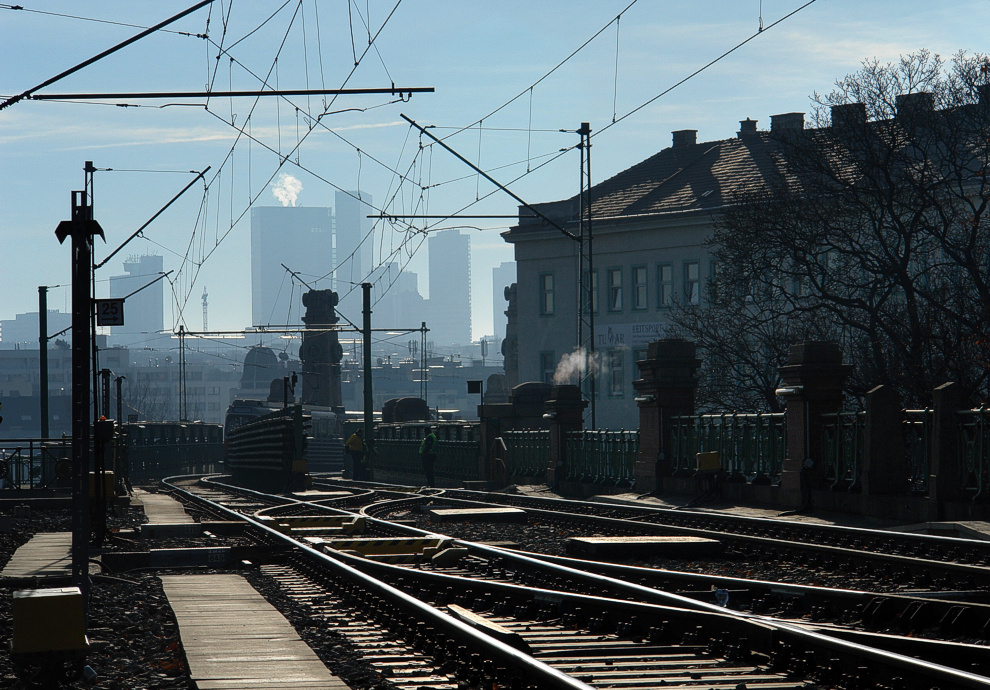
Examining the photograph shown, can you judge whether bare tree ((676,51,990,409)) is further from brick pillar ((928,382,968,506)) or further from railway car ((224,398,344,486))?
railway car ((224,398,344,486))

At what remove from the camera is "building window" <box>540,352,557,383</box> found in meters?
55.7

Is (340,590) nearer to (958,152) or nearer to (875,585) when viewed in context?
(875,585)

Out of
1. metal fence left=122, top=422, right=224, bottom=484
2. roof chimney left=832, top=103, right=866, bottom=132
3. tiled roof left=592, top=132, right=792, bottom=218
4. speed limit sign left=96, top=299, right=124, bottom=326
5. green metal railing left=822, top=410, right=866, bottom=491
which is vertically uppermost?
tiled roof left=592, top=132, right=792, bottom=218

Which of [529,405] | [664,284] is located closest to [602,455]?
[529,405]

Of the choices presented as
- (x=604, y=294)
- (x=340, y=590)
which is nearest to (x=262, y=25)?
(x=340, y=590)

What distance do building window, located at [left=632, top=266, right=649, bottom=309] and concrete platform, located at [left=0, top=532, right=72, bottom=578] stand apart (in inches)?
1497

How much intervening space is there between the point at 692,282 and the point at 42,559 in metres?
39.9

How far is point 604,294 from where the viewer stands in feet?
178

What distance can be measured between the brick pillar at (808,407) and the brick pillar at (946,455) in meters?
2.99

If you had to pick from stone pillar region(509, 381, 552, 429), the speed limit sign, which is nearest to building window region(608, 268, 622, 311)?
stone pillar region(509, 381, 552, 429)

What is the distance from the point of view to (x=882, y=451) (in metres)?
16.7

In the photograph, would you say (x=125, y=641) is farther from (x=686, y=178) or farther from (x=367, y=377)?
(x=686, y=178)

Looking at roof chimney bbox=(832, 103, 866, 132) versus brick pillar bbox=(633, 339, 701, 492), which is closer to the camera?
brick pillar bbox=(633, 339, 701, 492)

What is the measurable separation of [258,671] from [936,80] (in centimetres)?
2658
